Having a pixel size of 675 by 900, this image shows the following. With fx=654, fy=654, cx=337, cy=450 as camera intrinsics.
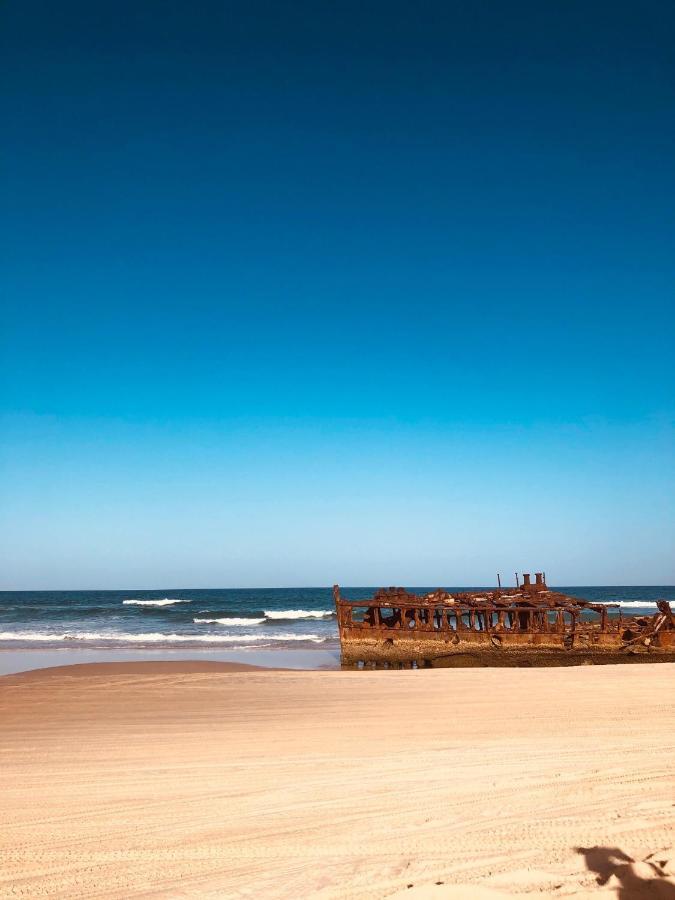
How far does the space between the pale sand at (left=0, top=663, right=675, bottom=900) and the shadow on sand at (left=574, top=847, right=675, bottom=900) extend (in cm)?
2

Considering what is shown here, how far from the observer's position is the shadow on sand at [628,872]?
3.52 metres

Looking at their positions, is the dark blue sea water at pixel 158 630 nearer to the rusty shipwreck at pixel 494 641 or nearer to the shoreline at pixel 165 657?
the shoreline at pixel 165 657

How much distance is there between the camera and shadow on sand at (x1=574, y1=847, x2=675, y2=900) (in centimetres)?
352

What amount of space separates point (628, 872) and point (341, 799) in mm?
2636

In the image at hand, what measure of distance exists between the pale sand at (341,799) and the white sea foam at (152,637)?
21132mm

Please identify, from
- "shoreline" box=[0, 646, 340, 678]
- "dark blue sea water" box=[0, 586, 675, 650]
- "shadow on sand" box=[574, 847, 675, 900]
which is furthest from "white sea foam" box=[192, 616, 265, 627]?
"shadow on sand" box=[574, 847, 675, 900]

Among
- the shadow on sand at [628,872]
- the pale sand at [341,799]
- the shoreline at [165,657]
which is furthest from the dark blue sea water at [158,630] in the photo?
the shadow on sand at [628,872]

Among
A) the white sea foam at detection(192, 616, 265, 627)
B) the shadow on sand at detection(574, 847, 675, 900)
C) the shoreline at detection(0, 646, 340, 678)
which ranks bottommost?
the white sea foam at detection(192, 616, 265, 627)

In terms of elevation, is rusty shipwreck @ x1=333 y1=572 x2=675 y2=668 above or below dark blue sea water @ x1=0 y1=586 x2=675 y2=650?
above

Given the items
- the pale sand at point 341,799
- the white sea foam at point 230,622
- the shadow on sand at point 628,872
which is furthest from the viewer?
the white sea foam at point 230,622

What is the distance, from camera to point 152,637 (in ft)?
114

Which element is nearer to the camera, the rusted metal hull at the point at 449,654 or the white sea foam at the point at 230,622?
the rusted metal hull at the point at 449,654

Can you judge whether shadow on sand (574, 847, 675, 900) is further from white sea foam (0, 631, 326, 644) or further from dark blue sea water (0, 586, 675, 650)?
white sea foam (0, 631, 326, 644)

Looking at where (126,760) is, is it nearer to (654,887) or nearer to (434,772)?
(434,772)
